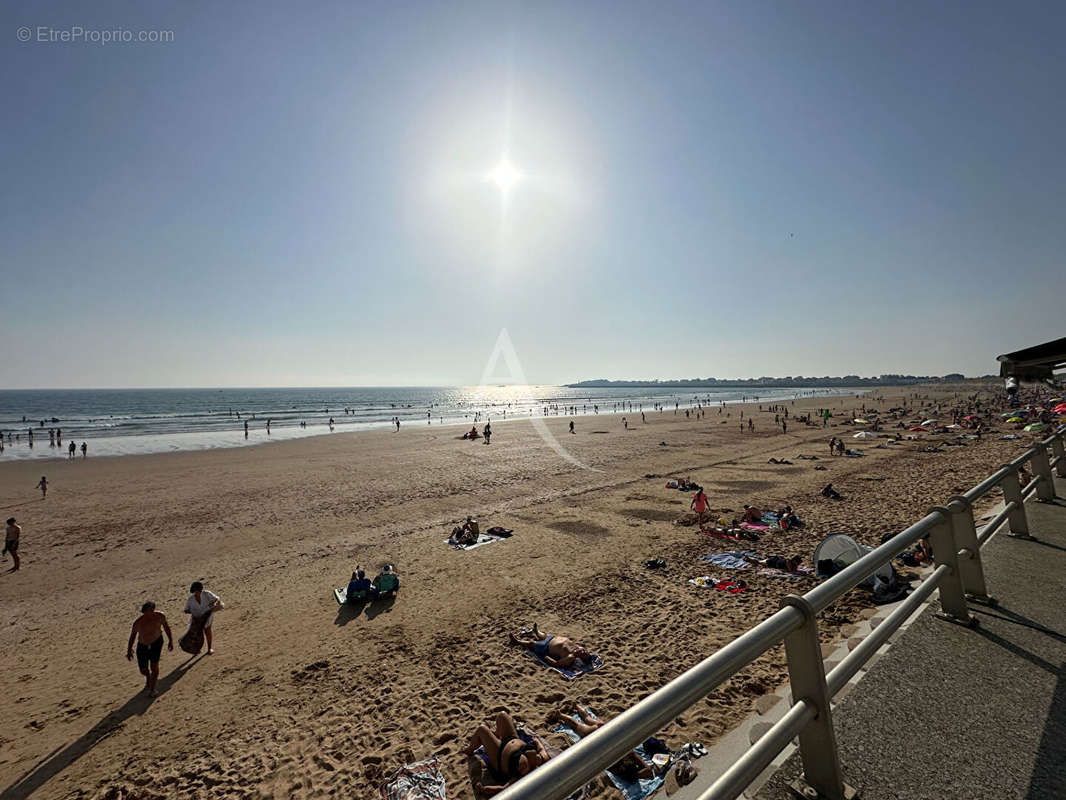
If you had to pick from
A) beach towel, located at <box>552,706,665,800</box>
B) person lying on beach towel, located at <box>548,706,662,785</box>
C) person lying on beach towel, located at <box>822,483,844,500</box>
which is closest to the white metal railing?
person lying on beach towel, located at <box>548,706,662,785</box>

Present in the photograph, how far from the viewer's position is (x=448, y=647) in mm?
8008

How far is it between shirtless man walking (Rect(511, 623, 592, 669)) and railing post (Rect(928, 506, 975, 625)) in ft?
15.4

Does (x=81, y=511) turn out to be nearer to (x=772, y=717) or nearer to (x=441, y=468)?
(x=441, y=468)

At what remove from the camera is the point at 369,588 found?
10.0 meters

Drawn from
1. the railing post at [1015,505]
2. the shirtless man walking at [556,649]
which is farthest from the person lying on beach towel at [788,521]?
the shirtless man walking at [556,649]

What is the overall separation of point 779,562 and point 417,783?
8.33 metres

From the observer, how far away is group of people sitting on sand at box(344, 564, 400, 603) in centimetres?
996

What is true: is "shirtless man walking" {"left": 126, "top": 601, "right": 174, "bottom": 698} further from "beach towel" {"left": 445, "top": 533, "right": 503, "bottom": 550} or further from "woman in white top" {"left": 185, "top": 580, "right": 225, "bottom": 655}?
"beach towel" {"left": 445, "top": 533, "right": 503, "bottom": 550}

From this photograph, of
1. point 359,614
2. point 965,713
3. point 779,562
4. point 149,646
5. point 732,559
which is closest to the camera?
point 965,713

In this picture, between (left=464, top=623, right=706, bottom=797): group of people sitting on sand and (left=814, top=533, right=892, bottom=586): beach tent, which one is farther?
(left=814, top=533, right=892, bottom=586): beach tent

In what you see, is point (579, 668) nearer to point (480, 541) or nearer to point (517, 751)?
point (517, 751)

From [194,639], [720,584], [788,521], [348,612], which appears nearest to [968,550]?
[720,584]

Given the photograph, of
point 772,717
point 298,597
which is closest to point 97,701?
point 298,597

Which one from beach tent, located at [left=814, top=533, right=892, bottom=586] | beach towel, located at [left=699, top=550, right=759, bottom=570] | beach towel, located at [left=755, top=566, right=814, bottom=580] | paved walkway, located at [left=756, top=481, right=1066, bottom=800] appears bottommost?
beach towel, located at [left=699, top=550, right=759, bottom=570]
